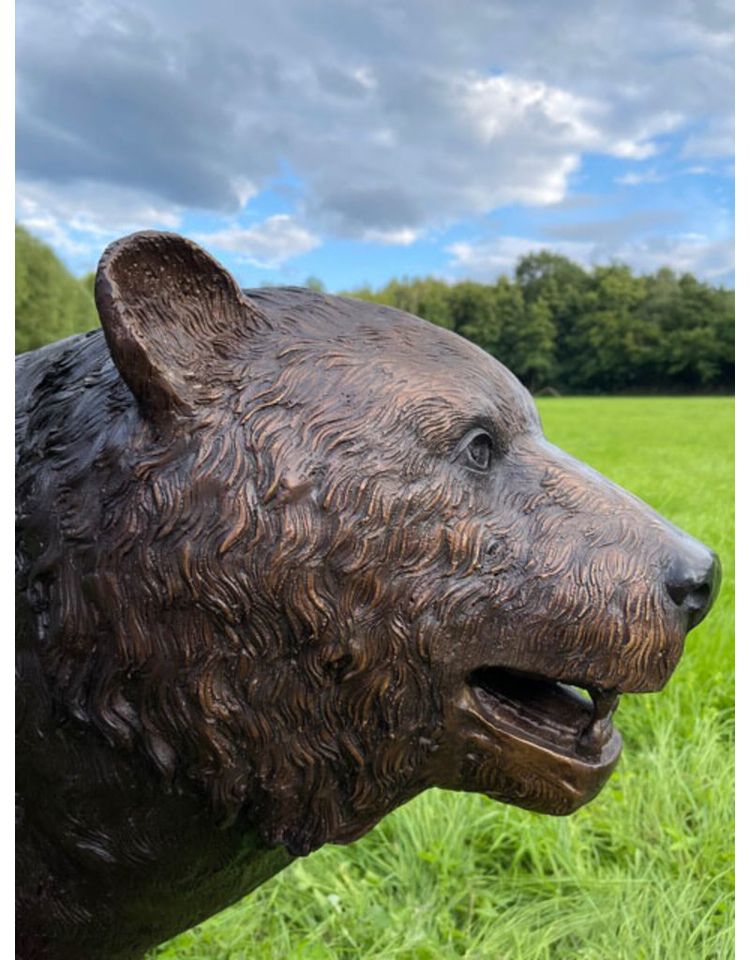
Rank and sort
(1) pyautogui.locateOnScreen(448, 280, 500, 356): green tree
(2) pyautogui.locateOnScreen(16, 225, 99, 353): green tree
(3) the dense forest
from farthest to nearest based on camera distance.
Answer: (3) the dense forest < (1) pyautogui.locateOnScreen(448, 280, 500, 356): green tree < (2) pyautogui.locateOnScreen(16, 225, 99, 353): green tree

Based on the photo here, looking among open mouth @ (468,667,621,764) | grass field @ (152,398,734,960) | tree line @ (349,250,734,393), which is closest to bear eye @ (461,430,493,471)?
open mouth @ (468,667,621,764)

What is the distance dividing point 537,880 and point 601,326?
50851mm

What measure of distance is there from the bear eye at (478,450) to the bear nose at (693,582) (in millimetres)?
288

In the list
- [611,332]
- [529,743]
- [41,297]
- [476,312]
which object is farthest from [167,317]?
[611,332]

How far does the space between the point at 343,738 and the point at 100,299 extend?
64cm

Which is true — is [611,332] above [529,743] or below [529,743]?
above

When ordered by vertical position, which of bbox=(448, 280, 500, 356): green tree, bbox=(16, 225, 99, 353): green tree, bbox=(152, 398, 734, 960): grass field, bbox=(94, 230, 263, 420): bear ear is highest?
bbox=(448, 280, 500, 356): green tree

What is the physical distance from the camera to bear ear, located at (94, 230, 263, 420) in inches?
44.0

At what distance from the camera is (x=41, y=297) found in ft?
94.6

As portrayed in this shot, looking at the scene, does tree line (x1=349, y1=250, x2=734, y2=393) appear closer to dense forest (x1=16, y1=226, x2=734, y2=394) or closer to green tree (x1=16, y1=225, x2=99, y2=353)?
dense forest (x1=16, y1=226, x2=734, y2=394)

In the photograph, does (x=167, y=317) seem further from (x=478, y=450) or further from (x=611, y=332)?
(x=611, y=332)

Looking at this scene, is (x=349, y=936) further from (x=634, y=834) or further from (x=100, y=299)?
(x=100, y=299)

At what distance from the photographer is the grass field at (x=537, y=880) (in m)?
2.60

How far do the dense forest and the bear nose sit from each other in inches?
1693
